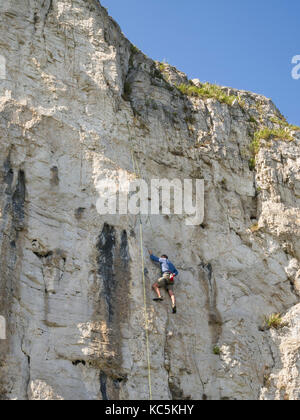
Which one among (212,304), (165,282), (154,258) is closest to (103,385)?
(165,282)

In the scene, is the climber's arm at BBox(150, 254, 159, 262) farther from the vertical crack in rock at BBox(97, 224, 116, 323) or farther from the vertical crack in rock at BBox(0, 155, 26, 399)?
the vertical crack in rock at BBox(0, 155, 26, 399)

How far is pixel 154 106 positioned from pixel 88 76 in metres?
2.27

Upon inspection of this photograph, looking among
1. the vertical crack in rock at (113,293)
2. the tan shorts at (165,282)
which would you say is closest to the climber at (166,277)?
the tan shorts at (165,282)

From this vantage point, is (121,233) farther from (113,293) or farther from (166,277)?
(113,293)

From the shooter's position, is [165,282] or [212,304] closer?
[165,282]

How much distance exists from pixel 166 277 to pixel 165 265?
1.05 feet

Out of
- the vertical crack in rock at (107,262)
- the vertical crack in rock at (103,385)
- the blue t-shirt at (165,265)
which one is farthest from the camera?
the blue t-shirt at (165,265)

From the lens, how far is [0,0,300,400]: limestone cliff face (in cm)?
1574

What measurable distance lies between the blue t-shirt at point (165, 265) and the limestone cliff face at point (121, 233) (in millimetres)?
242

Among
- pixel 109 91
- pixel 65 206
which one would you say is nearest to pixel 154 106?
pixel 109 91

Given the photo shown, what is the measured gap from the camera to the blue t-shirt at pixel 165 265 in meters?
17.5

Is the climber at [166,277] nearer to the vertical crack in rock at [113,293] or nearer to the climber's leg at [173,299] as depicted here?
the climber's leg at [173,299]

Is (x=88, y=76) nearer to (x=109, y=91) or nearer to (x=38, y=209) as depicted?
(x=109, y=91)

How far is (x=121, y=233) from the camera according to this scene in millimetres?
17578
